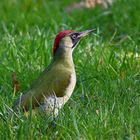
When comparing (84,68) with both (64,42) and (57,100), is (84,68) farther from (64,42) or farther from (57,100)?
(57,100)

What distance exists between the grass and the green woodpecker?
12cm

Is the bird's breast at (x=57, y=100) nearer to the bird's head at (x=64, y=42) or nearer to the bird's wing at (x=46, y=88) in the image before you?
the bird's wing at (x=46, y=88)

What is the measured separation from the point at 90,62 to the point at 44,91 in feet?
4.41

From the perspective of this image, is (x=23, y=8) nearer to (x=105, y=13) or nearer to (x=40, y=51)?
(x=105, y=13)

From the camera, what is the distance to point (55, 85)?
625cm

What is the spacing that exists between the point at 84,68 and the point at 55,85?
42.4 inches

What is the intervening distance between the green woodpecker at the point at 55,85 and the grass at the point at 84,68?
4.7 inches

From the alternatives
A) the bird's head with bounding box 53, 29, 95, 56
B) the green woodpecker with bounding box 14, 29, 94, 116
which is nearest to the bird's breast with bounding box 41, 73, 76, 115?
the green woodpecker with bounding box 14, 29, 94, 116

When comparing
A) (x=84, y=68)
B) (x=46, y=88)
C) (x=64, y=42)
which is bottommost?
(x=84, y=68)

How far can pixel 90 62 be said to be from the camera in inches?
293

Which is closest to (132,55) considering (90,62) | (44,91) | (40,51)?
(90,62)

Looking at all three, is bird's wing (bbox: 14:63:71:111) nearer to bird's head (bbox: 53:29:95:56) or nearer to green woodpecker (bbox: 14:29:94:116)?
green woodpecker (bbox: 14:29:94:116)

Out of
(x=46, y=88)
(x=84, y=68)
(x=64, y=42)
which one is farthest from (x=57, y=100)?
(x=84, y=68)

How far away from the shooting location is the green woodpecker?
6.09 metres
